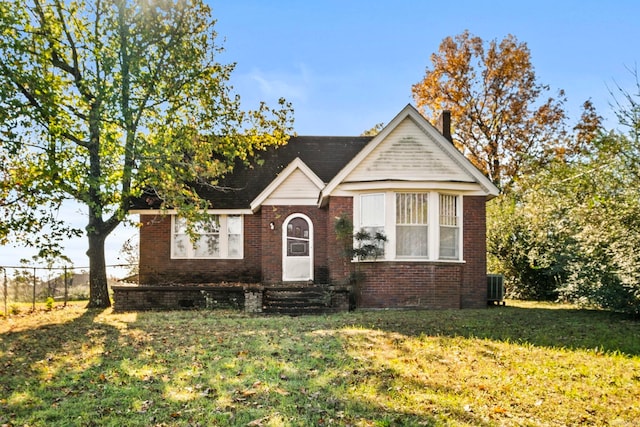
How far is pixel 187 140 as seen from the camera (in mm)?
18891

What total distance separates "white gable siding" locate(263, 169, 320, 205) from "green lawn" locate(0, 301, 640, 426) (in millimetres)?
6256

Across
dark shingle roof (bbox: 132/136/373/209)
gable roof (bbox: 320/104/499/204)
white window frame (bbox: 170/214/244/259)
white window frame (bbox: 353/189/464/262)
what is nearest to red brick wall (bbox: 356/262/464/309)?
white window frame (bbox: 353/189/464/262)

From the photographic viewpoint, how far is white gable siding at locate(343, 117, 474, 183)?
17500 mm

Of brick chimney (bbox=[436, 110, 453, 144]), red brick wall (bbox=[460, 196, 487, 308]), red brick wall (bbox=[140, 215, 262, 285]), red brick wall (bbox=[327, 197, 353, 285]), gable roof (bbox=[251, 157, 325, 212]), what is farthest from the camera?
brick chimney (bbox=[436, 110, 453, 144])

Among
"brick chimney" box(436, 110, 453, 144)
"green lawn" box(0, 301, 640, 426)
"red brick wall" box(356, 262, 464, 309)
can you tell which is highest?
"brick chimney" box(436, 110, 453, 144)

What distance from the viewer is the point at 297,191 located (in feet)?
67.6

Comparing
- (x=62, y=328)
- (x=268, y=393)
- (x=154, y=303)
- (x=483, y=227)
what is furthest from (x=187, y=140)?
(x=268, y=393)

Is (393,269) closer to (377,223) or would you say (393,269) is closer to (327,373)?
(377,223)

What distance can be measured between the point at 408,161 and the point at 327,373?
970 cm

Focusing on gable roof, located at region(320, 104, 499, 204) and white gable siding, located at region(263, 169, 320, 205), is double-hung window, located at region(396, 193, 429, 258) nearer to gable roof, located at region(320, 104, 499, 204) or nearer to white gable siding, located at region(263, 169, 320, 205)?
gable roof, located at region(320, 104, 499, 204)

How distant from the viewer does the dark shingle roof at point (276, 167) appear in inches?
877

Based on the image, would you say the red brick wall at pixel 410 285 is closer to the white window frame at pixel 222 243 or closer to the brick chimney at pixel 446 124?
the white window frame at pixel 222 243

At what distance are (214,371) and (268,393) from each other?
5.61ft

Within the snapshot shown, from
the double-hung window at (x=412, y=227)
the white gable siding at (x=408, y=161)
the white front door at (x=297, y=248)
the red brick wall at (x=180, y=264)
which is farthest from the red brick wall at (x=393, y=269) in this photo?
the white gable siding at (x=408, y=161)
